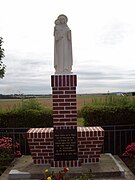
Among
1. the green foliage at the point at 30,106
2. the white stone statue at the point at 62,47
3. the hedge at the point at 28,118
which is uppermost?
the white stone statue at the point at 62,47

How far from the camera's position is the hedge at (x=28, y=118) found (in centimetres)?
972

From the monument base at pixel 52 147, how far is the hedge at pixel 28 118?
238 cm

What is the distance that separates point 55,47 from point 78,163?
2675mm

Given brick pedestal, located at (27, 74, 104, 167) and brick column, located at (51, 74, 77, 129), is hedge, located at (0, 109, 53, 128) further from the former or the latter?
brick column, located at (51, 74, 77, 129)

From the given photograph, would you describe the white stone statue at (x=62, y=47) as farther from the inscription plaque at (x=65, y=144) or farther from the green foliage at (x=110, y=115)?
the green foliage at (x=110, y=115)

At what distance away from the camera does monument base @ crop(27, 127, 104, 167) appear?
713 cm

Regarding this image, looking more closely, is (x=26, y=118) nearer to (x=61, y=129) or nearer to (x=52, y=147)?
(x=52, y=147)

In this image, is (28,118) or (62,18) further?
(28,118)

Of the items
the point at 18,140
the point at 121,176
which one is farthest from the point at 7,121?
Result: the point at 121,176

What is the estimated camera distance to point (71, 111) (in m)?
7.02

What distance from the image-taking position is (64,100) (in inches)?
277

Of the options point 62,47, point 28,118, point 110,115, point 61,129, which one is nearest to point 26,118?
point 28,118

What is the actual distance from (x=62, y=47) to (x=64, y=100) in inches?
48.3

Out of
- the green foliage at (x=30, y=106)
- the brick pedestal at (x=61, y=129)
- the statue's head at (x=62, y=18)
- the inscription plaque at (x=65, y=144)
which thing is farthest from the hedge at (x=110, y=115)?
the statue's head at (x=62, y=18)
